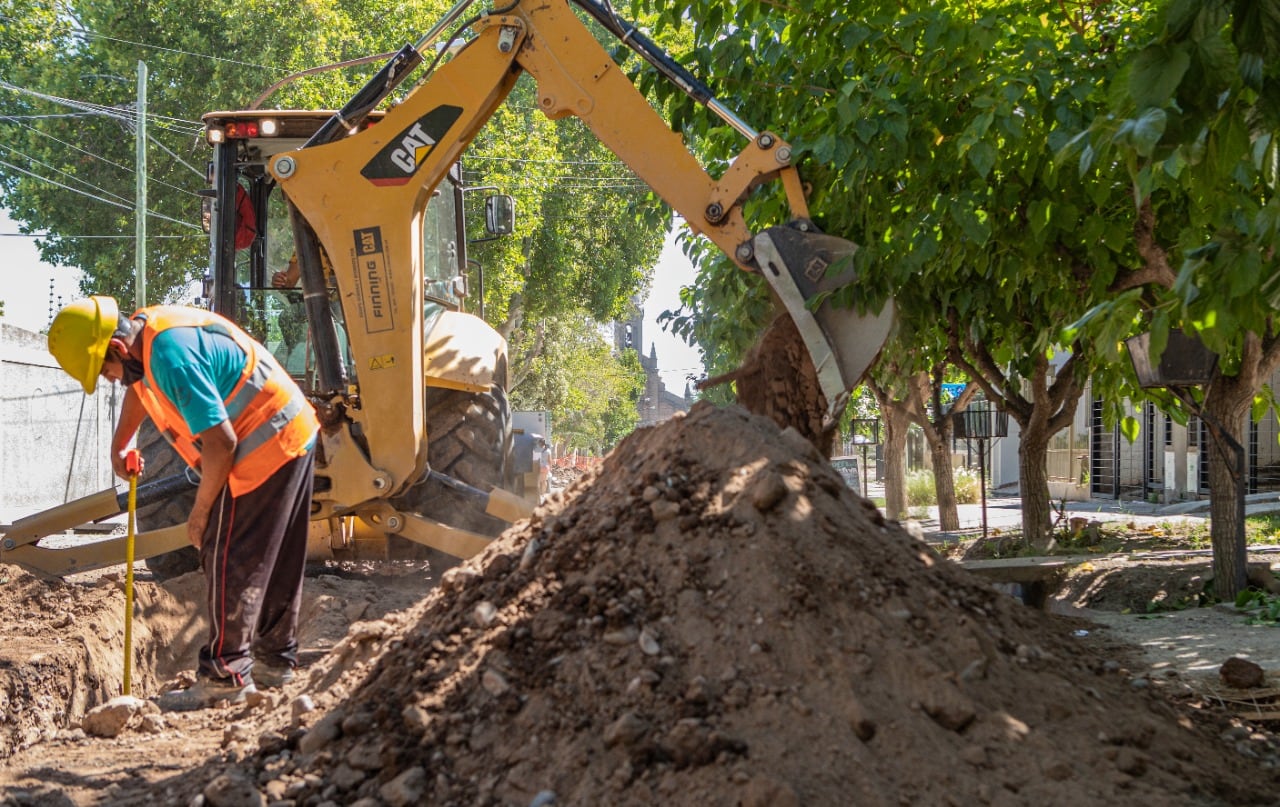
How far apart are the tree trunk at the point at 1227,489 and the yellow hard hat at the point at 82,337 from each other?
6200mm

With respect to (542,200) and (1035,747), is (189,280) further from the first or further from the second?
(1035,747)

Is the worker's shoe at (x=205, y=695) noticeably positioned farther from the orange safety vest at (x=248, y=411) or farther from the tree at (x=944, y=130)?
the tree at (x=944, y=130)

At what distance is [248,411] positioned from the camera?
201 inches

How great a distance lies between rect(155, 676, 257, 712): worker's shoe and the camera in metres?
4.92

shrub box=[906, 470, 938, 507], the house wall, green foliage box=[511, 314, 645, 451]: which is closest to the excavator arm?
the house wall

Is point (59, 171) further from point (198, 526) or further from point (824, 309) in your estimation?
point (824, 309)

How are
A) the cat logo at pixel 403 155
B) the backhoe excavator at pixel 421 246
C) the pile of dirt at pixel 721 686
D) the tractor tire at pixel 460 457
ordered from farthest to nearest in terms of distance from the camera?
the tractor tire at pixel 460 457 < the cat logo at pixel 403 155 < the backhoe excavator at pixel 421 246 < the pile of dirt at pixel 721 686

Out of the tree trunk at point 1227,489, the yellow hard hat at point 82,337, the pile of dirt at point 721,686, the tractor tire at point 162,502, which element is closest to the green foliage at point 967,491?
the tree trunk at point 1227,489

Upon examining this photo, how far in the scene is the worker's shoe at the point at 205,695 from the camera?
4.92 meters

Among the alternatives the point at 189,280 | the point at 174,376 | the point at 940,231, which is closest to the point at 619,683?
the point at 174,376

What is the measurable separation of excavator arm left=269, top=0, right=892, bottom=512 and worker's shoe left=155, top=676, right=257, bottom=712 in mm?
1701

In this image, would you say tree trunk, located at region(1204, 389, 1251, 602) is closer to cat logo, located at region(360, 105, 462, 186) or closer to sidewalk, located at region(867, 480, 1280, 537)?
cat logo, located at region(360, 105, 462, 186)

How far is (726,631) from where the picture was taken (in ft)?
11.5

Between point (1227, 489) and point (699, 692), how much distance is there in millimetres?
5480
